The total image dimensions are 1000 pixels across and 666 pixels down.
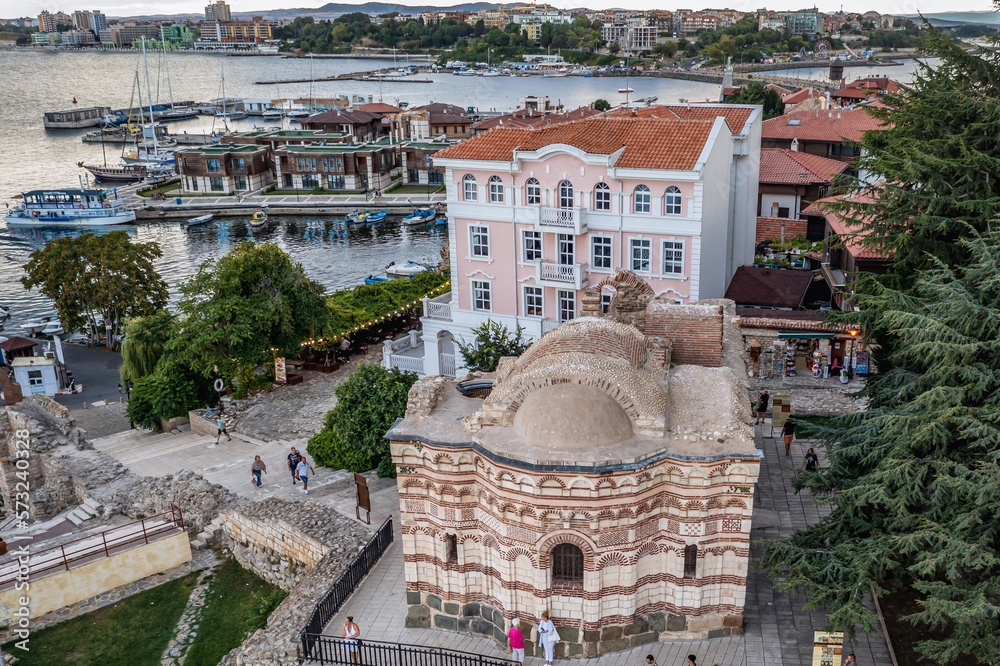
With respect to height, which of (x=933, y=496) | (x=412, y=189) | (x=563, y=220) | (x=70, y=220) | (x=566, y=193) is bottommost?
(x=70, y=220)

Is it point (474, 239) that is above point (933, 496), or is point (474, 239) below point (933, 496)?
above

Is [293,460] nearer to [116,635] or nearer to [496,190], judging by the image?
[116,635]

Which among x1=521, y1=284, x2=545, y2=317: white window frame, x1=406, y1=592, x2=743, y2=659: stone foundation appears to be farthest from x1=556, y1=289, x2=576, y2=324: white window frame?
x1=406, y1=592, x2=743, y2=659: stone foundation

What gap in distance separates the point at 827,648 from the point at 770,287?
2626cm

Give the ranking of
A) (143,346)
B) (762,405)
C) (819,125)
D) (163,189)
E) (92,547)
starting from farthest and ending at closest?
(163,189)
(819,125)
(143,346)
(762,405)
(92,547)

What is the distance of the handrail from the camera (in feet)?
93.6

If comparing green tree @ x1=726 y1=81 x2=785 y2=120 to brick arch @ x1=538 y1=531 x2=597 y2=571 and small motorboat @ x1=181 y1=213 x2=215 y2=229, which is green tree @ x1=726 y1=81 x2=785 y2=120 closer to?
small motorboat @ x1=181 y1=213 x2=215 y2=229

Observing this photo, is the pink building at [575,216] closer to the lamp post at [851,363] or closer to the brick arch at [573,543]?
the lamp post at [851,363]

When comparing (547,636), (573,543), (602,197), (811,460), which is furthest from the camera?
(602,197)

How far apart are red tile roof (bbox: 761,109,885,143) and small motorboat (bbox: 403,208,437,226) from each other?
37669mm

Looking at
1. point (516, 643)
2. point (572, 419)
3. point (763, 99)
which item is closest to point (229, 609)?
point (516, 643)

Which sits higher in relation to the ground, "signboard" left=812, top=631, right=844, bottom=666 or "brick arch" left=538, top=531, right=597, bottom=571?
"brick arch" left=538, top=531, right=597, bottom=571

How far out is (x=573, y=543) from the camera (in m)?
19.9

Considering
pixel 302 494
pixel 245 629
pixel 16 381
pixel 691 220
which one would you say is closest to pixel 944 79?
pixel 691 220
